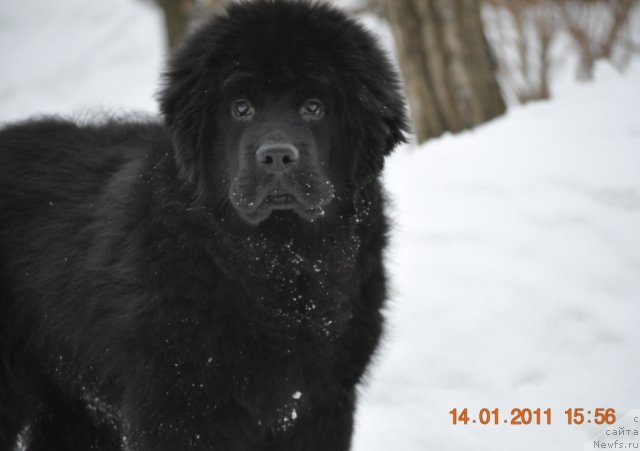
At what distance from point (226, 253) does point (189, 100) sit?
2.44 feet

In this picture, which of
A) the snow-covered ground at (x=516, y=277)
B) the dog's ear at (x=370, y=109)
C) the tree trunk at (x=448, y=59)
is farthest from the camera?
the tree trunk at (x=448, y=59)

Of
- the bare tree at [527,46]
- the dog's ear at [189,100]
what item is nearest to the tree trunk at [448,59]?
the bare tree at [527,46]

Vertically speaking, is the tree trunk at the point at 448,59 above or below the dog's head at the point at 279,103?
above

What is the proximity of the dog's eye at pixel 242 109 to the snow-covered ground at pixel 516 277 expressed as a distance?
1006mm

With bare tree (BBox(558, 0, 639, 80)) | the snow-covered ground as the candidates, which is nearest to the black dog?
the snow-covered ground

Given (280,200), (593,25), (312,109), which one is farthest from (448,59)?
(280,200)

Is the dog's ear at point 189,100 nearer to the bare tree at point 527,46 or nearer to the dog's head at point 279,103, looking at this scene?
the dog's head at point 279,103

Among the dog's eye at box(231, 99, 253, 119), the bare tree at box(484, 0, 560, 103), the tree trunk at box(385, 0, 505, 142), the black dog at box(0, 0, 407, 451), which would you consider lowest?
the black dog at box(0, 0, 407, 451)

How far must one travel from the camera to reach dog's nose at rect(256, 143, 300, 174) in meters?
3.17

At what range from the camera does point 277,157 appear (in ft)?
10.4

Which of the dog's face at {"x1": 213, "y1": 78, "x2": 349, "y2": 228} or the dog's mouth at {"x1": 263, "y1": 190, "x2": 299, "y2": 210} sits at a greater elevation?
the dog's face at {"x1": 213, "y1": 78, "x2": 349, "y2": 228}

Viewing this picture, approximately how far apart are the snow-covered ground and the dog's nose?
101 cm

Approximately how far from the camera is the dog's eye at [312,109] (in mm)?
3488

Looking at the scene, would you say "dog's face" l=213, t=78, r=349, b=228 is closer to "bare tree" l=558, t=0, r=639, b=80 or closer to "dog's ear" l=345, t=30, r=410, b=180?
"dog's ear" l=345, t=30, r=410, b=180
